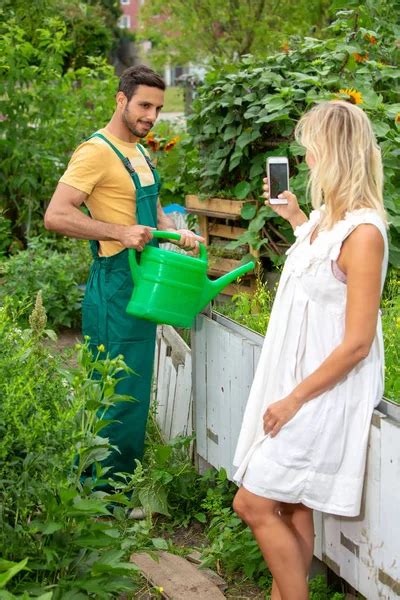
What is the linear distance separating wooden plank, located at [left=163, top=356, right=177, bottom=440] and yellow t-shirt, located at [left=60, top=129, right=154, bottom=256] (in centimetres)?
85

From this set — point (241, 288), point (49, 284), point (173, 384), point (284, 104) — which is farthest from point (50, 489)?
point (49, 284)

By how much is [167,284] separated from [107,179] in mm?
572

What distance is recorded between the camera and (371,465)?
2.86m

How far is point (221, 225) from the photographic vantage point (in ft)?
20.4

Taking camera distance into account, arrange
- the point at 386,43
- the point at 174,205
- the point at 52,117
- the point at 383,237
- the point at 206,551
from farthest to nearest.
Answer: the point at 52,117 < the point at 174,205 < the point at 386,43 < the point at 206,551 < the point at 383,237

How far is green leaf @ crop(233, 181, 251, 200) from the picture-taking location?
5777mm

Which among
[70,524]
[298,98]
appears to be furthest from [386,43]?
[70,524]

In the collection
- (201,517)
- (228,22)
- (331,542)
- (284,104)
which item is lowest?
(201,517)

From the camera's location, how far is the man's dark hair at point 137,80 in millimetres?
4070

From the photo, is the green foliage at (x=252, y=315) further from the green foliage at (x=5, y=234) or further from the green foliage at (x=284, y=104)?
the green foliage at (x=5, y=234)

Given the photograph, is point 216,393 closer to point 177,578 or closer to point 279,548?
point 177,578

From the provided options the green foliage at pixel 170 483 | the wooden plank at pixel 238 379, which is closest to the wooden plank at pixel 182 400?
the green foliage at pixel 170 483

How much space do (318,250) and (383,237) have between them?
0.19 meters

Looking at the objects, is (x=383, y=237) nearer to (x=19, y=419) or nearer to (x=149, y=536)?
(x=19, y=419)
